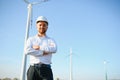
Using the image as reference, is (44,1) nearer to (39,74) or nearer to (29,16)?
(29,16)

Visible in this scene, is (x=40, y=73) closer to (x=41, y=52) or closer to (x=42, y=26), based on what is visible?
(x=41, y=52)

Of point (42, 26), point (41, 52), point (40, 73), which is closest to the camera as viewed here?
point (40, 73)

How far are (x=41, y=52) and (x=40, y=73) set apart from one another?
466 mm

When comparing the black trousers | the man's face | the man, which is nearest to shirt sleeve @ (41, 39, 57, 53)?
the man

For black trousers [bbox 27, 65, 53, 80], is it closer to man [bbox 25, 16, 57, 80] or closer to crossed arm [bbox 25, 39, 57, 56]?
man [bbox 25, 16, 57, 80]

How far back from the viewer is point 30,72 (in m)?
4.48

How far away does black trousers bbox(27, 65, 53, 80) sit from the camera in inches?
173

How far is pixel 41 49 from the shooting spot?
181 inches

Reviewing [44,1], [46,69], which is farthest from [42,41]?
[44,1]

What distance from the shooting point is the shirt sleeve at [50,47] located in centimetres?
462

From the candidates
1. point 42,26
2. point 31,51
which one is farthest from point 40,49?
point 42,26

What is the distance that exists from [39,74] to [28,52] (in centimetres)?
59

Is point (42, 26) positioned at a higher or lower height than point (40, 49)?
higher

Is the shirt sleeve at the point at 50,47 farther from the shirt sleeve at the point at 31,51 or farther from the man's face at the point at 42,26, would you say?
the man's face at the point at 42,26
